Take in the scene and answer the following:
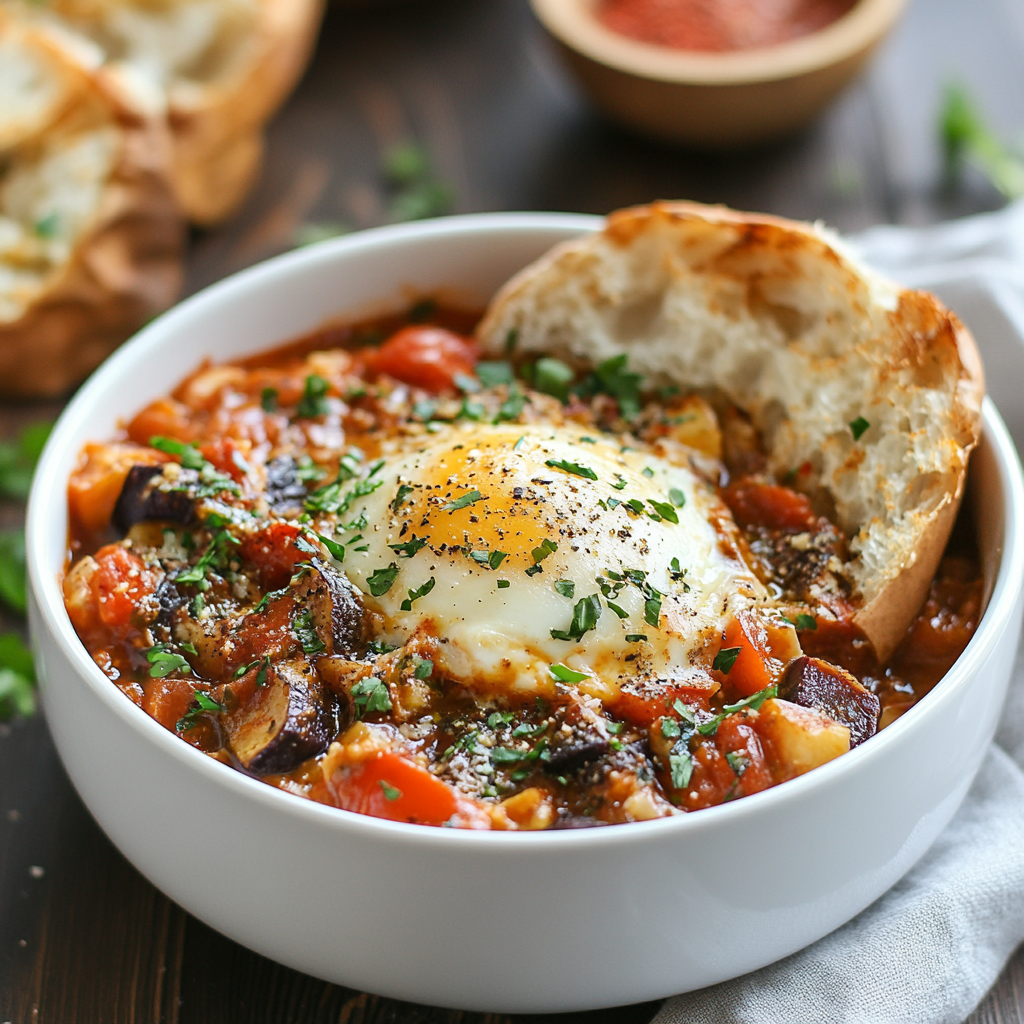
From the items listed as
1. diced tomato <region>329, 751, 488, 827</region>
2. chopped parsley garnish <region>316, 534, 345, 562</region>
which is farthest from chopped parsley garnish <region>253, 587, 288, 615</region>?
diced tomato <region>329, 751, 488, 827</region>

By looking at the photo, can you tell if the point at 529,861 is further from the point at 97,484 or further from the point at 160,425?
the point at 160,425

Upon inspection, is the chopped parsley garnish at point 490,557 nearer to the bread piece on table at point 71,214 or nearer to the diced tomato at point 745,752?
the diced tomato at point 745,752

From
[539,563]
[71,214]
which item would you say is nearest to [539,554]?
[539,563]

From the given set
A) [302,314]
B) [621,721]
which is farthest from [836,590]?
[302,314]

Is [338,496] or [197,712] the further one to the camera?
[338,496]

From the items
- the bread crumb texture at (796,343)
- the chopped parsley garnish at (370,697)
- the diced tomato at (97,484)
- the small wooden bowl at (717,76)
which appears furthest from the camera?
the small wooden bowl at (717,76)

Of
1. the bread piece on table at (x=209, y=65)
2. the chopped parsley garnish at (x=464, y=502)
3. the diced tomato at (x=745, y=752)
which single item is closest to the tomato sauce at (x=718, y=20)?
the bread piece on table at (x=209, y=65)

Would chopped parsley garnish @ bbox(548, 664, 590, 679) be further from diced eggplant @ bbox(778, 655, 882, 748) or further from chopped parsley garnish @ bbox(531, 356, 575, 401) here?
chopped parsley garnish @ bbox(531, 356, 575, 401)
